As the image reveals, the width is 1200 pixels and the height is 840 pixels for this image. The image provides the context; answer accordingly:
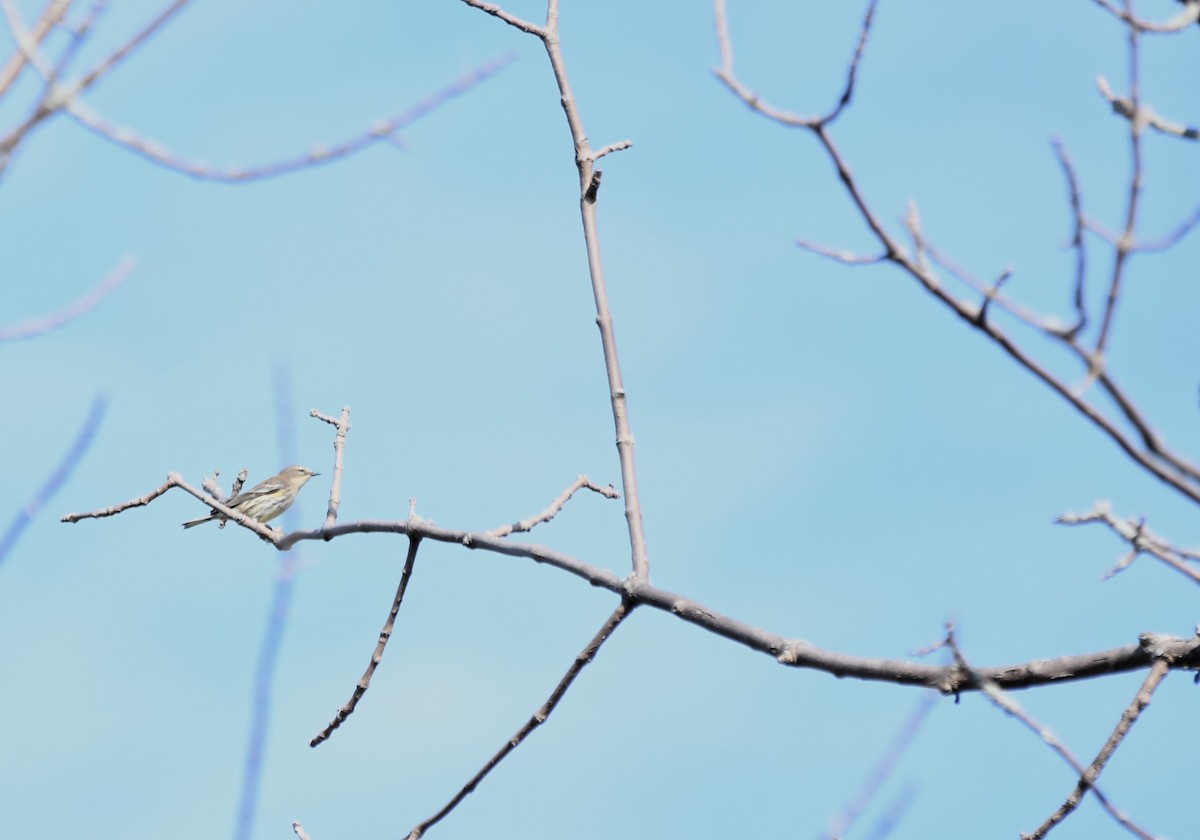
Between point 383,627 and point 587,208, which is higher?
point 587,208

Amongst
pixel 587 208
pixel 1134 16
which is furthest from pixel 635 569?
pixel 1134 16

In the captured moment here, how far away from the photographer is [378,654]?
477 centimetres

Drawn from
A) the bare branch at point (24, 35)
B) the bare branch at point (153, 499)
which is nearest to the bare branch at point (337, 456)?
the bare branch at point (153, 499)

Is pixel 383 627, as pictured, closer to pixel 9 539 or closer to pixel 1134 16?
pixel 9 539

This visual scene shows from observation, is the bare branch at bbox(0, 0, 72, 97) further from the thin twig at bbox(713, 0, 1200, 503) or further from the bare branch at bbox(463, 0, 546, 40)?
the bare branch at bbox(463, 0, 546, 40)

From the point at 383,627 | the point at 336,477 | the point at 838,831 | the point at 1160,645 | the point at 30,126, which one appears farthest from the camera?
the point at 336,477

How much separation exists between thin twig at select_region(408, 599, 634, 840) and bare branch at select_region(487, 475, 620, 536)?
103 cm

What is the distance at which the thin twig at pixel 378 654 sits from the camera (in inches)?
185

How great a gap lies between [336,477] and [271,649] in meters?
3.27

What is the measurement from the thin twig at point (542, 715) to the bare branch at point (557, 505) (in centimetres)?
103

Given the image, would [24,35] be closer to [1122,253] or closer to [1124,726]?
[1122,253]

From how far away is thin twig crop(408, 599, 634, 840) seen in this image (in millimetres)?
4043

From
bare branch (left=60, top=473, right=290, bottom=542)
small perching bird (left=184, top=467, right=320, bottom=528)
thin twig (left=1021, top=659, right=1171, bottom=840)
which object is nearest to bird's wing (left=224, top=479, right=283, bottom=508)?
small perching bird (left=184, top=467, right=320, bottom=528)

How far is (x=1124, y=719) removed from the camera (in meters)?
3.07
